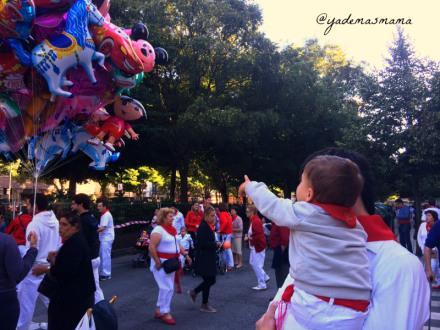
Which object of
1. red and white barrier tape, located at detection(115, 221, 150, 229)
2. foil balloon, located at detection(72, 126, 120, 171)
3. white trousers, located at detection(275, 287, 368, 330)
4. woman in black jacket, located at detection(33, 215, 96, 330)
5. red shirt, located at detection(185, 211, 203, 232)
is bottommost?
red and white barrier tape, located at detection(115, 221, 150, 229)

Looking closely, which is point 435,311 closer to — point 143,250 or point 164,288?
point 164,288

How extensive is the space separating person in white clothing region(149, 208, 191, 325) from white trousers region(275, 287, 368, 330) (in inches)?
244

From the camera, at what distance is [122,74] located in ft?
33.8

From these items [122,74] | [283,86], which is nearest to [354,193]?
[122,74]

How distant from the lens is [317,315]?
186cm

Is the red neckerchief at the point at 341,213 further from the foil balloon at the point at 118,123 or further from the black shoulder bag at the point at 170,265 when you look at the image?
the foil balloon at the point at 118,123

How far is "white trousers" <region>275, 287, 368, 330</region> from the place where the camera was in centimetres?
181

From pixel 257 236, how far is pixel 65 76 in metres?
5.52

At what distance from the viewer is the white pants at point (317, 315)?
1806mm

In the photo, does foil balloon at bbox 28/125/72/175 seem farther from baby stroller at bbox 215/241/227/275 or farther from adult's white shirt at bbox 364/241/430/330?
adult's white shirt at bbox 364/241/430/330

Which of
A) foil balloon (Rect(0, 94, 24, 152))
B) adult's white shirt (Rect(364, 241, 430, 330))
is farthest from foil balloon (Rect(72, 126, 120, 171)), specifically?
adult's white shirt (Rect(364, 241, 430, 330))

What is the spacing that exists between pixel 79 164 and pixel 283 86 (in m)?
Result: 11.9

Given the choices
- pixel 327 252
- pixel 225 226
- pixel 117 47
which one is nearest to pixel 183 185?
pixel 225 226

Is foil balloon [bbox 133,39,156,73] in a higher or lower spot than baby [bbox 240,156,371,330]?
higher
